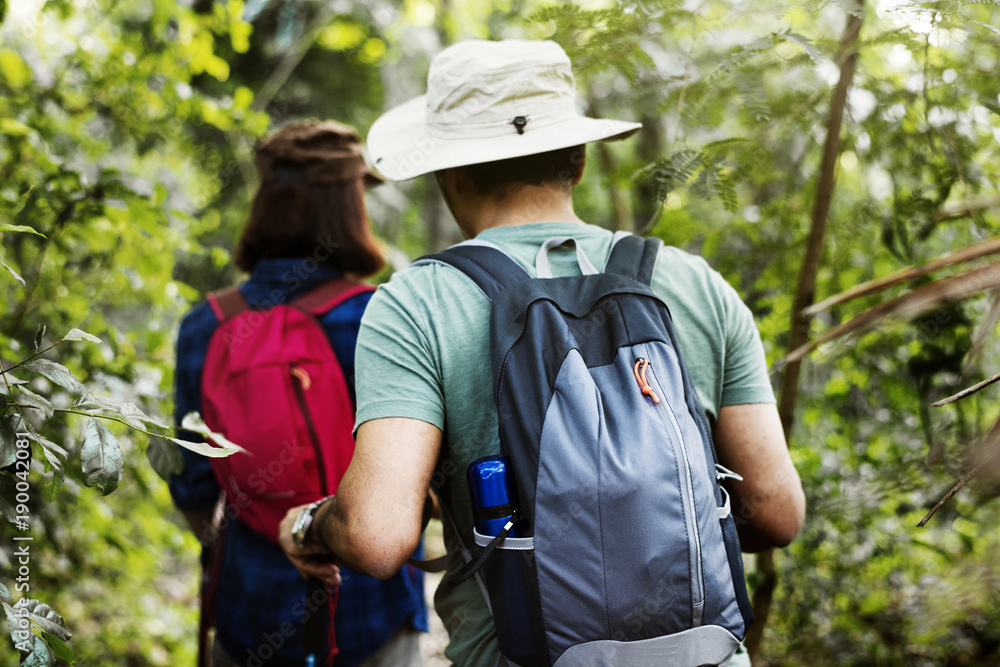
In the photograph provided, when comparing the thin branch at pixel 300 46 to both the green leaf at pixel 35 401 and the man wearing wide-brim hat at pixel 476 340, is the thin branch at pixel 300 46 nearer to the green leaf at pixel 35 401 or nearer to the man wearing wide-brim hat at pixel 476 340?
the man wearing wide-brim hat at pixel 476 340

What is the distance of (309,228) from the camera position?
2.08m

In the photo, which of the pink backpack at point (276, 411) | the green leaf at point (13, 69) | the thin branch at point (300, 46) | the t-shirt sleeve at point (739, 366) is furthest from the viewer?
the thin branch at point (300, 46)

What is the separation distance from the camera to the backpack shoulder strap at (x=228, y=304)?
1957mm

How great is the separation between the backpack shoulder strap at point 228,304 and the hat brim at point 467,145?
2.07ft

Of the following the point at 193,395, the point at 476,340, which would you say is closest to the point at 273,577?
the point at 193,395

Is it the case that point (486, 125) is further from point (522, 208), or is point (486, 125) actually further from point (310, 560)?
point (310, 560)

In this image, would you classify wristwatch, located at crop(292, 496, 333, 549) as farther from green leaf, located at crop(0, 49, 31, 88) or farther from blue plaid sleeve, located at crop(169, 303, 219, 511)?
green leaf, located at crop(0, 49, 31, 88)

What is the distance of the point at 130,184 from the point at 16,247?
41 cm

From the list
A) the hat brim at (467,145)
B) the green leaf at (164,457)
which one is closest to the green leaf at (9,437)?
the green leaf at (164,457)

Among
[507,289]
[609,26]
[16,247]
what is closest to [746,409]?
[507,289]

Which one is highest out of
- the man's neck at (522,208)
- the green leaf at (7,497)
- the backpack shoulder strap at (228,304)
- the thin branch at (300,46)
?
the thin branch at (300,46)

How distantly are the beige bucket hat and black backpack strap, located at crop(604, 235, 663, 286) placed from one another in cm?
23

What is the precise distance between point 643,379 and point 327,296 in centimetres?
111

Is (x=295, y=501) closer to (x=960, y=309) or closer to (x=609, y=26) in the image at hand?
(x=609, y=26)
